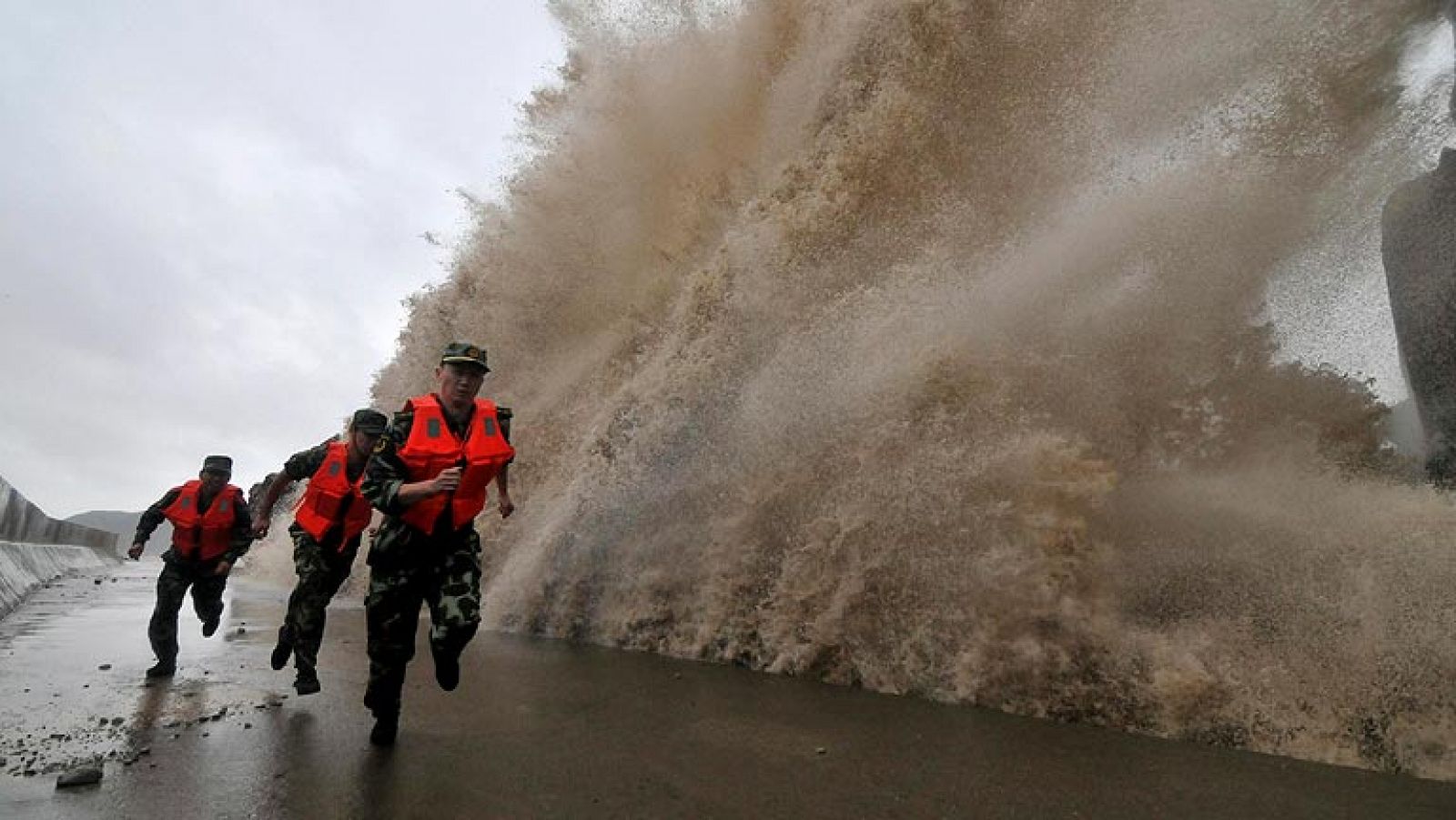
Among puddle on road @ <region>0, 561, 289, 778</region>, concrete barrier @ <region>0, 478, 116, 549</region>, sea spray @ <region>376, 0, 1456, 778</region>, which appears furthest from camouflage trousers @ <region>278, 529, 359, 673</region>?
concrete barrier @ <region>0, 478, 116, 549</region>

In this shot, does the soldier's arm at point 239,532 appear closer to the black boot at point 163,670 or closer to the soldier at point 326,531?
the black boot at point 163,670

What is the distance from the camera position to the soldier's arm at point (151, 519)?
588 cm

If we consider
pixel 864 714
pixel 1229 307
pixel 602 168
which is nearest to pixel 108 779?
pixel 864 714

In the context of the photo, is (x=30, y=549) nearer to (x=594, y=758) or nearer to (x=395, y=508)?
(x=395, y=508)

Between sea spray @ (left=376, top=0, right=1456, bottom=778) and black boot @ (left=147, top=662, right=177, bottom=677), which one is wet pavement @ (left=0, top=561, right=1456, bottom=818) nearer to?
black boot @ (left=147, top=662, right=177, bottom=677)

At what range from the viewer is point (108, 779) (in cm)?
290

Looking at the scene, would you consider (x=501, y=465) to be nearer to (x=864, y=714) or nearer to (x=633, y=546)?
(x=864, y=714)

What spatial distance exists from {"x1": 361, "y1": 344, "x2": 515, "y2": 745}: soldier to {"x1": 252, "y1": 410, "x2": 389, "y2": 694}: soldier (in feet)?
4.13

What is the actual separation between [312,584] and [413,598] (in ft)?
4.92

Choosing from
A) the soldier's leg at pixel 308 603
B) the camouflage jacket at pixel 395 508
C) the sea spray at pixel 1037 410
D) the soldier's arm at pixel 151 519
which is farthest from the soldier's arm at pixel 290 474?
the sea spray at pixel 1037 410

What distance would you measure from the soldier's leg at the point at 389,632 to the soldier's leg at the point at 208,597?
2.87 metres

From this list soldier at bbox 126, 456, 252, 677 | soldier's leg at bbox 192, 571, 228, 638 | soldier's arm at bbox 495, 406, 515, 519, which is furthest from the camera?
soldier's leg at bbox 192, 571, 228, 638

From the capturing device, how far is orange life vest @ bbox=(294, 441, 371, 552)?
4938 mm

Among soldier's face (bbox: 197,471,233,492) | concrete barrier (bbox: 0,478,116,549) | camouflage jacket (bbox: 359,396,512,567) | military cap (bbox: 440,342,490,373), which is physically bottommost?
camouflage jacket (bbox: 359,396,512,567)
